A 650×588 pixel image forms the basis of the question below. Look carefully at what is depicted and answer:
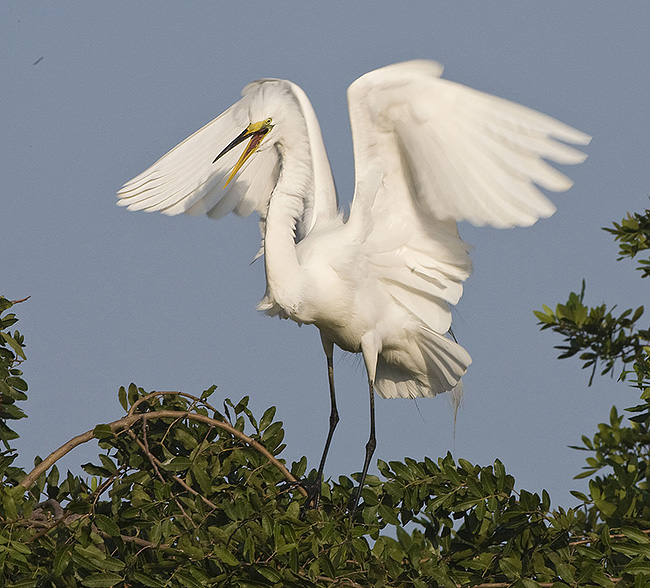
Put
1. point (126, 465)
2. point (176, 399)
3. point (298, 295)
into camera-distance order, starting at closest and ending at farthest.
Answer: point (126, 465)
point (176, 399)
point (298, 295)

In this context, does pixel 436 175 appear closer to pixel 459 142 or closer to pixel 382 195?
pixel 459 142

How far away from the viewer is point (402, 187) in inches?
154

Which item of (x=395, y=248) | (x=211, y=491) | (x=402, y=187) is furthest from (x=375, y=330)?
(x=211, y=491)

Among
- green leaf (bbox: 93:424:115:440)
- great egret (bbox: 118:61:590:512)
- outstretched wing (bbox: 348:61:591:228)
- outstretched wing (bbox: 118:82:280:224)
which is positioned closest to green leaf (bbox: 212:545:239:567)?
green leaf (bbox: 93:424:115:440)

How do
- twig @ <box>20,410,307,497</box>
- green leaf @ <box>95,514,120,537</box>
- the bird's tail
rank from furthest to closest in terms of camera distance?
the bird's tail < twig @ <box>20,410,307,497</box> < green leaf @ <box>95,514,120,537</box>

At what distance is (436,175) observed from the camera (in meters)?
3.58

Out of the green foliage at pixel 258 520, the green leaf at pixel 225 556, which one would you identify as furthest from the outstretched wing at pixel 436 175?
the green leaf at pixel 225 556

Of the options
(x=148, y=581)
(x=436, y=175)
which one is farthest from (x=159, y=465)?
(x=436, y=175)

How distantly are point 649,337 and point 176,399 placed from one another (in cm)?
213

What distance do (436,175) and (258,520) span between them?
167cm

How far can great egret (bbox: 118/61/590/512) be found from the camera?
3.39 meters

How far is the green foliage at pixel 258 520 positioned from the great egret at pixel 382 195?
13.8 inches

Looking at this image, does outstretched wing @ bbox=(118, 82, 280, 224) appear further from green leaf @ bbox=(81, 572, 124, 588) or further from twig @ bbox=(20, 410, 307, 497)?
green leaf @ bbox=(81, 572, 124, 588)

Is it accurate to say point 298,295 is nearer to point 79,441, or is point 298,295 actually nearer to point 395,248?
point 395,248
